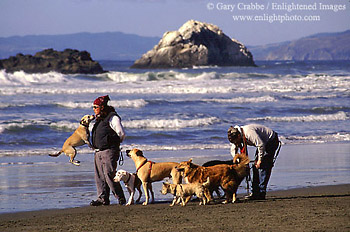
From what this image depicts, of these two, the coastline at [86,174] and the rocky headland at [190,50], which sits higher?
the rocky headland at [190,50]

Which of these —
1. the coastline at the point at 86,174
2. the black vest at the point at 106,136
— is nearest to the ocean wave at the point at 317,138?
the coastline at the point at 86,174

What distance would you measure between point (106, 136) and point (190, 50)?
88.4 m

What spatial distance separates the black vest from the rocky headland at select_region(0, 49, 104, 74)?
2324 inches

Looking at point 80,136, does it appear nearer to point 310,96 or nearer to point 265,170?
point 265,170

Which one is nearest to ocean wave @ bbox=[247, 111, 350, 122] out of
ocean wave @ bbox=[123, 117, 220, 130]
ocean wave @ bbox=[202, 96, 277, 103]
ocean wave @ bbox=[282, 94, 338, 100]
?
ocean wave @ bbox=[123, 117, 220, 130]

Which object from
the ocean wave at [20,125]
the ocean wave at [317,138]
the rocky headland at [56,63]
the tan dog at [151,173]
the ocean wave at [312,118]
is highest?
the rocky headland at [56,63]

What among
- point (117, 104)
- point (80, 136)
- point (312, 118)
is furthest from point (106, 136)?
point (117, 104)

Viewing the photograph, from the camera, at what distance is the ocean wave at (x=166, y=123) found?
66.1 feet

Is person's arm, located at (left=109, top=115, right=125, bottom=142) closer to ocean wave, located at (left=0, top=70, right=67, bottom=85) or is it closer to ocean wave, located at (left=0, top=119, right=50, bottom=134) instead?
ocean wave, located at (left=0, top=119, right=50, bottom=134)

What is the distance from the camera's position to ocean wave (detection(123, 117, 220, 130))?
20156 millimetres


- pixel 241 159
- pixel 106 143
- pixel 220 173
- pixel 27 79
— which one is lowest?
pixel 220 173

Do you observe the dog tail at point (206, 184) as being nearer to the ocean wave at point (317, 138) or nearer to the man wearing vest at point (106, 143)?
the man wearing vest at point (106, 143)

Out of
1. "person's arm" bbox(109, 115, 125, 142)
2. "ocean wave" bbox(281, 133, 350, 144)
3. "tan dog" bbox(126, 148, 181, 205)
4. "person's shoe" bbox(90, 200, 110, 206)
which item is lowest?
"ocean wave" bbox(281, 133, 350, 144)

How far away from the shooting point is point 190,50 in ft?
315
